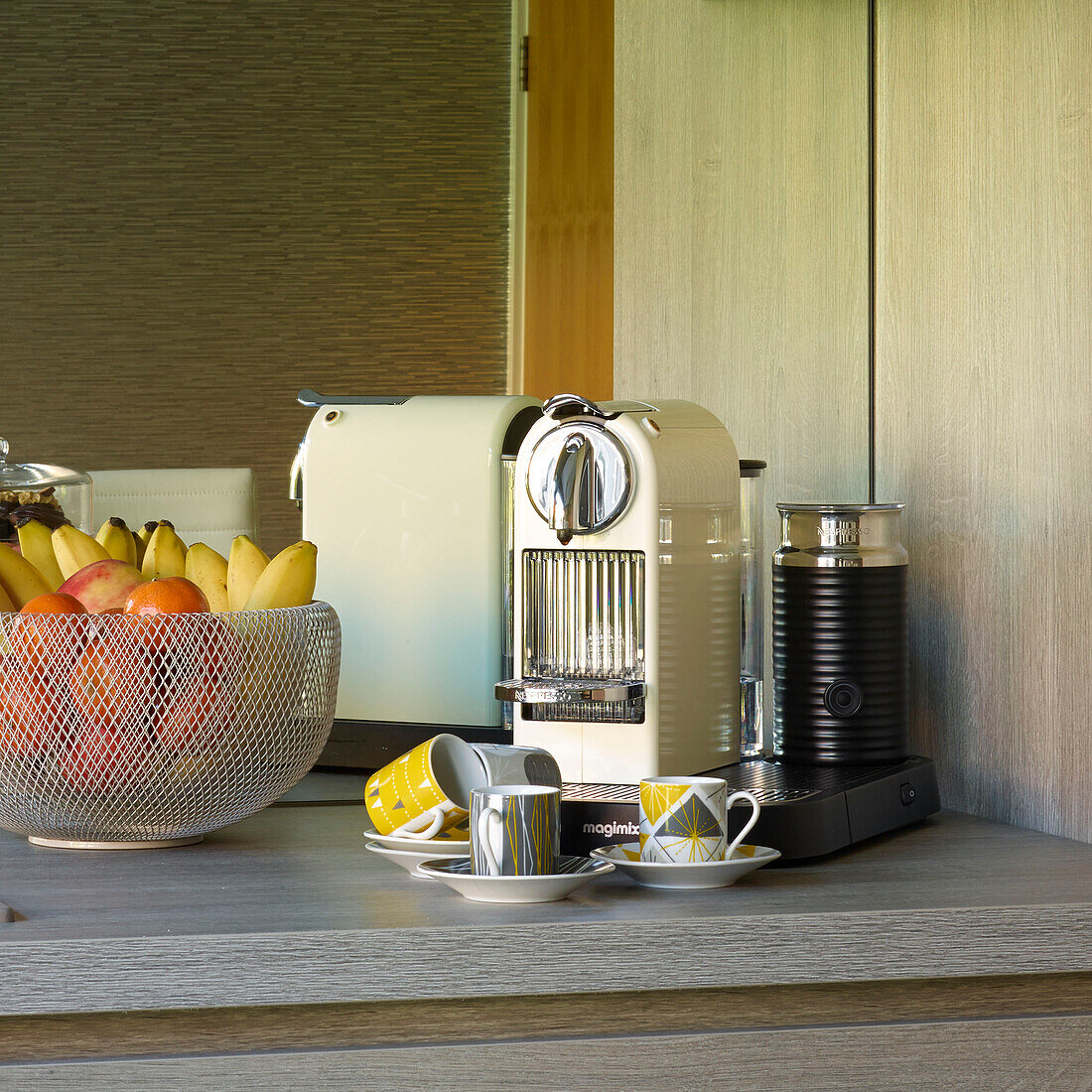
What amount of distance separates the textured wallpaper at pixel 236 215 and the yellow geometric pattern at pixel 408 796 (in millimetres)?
2822

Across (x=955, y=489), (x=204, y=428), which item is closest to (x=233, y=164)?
(x=204, y=428)

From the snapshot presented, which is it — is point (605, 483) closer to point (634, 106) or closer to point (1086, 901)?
point (1086, 901)

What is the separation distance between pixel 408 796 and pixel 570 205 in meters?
2.38

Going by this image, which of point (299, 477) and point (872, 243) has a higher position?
point (872, 243)

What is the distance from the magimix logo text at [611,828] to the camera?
82 cm

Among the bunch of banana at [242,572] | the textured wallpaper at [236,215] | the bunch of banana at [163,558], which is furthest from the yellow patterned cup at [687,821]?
the textured wallpaper at [236,215]

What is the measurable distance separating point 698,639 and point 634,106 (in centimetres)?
85

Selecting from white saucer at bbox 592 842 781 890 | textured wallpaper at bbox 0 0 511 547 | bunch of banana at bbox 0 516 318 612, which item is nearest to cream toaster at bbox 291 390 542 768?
bunch of banana at bbox 0 516 318 612

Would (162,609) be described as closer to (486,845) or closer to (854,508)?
(486,845)

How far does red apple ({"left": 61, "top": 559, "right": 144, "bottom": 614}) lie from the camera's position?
87cm

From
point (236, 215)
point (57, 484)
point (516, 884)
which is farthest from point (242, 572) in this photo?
point (236, 215)

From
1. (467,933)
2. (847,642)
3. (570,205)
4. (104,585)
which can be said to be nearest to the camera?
(467,933)

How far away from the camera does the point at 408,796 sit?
0.79m

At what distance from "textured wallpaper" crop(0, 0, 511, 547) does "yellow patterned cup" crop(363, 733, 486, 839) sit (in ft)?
9.23
